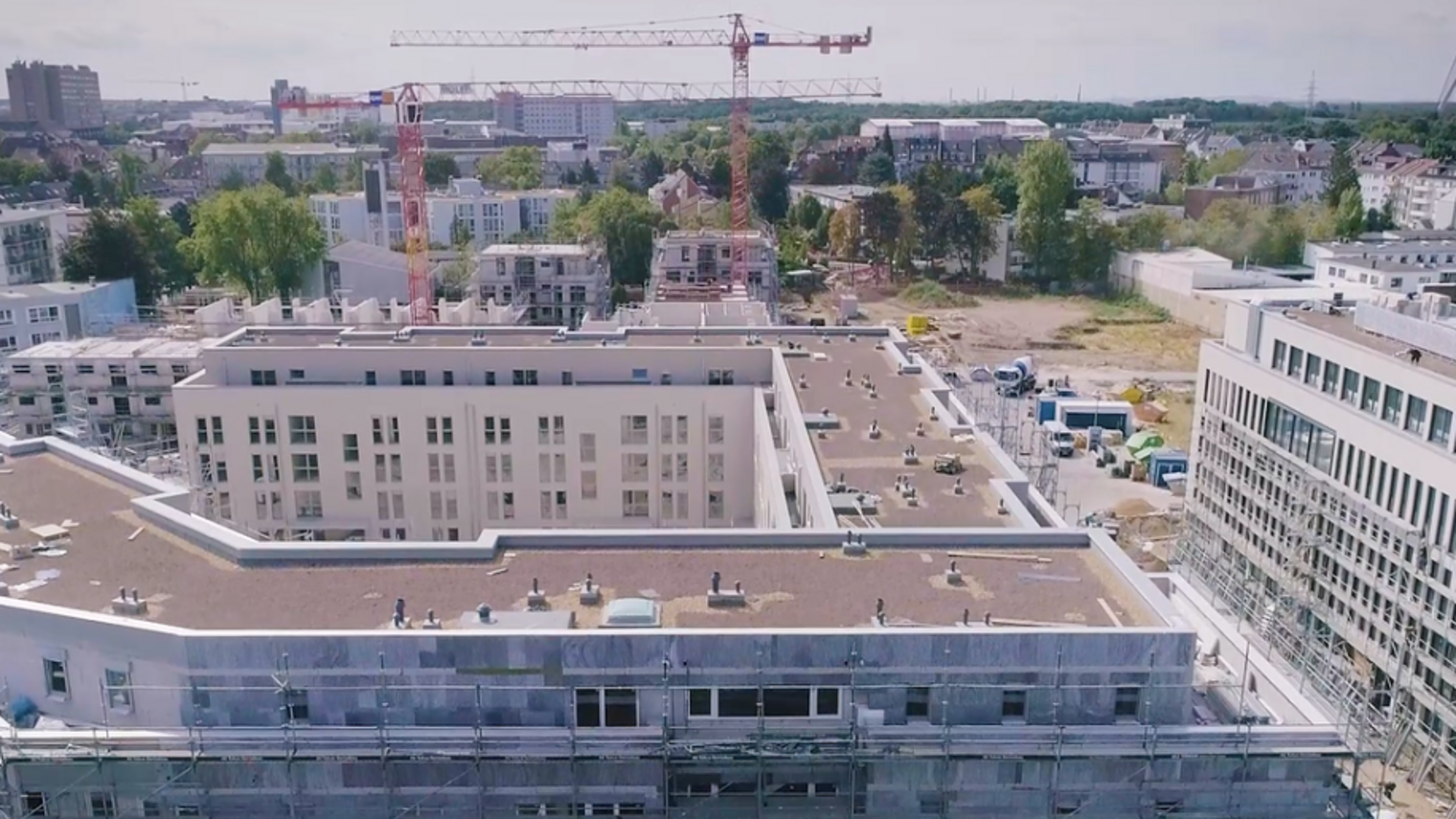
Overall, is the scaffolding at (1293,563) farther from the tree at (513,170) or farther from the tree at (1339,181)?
the tree at (513,170)

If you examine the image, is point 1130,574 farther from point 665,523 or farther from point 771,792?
point 665,523

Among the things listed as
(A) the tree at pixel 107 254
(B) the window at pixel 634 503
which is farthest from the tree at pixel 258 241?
(B) the window at pixel 634 503

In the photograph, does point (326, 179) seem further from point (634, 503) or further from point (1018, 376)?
point (634, 503)

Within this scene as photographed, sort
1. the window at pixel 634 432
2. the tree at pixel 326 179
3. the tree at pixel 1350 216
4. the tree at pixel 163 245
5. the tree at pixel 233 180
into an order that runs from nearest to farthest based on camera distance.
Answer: the window at pixel 634 432
the tree at pixel 163 245
the tree at pixel 1350 216
the tree at pixel 233 180
the tree at pixel 326 179

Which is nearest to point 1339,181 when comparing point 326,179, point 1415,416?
point 1415,416

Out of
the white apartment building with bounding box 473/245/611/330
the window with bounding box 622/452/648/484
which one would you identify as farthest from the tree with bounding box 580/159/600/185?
the window with bounding box 622/452/648/484

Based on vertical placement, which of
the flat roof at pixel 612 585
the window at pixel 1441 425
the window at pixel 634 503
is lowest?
the window at pixel 634 503
